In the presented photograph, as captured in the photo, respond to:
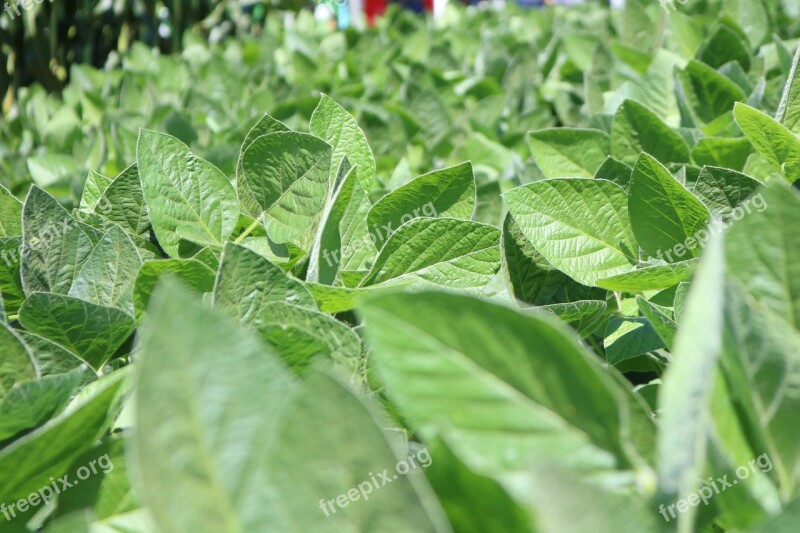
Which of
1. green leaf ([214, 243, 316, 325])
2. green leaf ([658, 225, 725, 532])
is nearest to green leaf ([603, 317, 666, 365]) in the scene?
green leaf ([214, 243, 316, 325])

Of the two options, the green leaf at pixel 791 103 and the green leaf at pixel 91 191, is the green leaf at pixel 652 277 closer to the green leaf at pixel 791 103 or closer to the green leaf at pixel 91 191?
the green leaf at pixel 791 103

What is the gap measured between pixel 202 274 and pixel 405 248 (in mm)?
253

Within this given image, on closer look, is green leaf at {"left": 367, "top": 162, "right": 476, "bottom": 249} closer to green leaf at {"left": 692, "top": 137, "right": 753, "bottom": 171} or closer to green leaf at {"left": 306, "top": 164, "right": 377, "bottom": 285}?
green leaf at {"left": 306, "top": 164, "right": 377, "bottom": 285}

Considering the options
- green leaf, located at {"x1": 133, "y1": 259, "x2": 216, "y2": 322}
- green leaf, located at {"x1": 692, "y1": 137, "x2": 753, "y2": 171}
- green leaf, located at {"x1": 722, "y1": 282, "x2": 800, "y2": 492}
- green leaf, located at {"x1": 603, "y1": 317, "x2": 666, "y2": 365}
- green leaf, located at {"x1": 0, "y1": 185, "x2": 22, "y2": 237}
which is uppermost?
green leaf, located at {"x1": 722, "y1": 282, "x2": 800, "y2": 492}

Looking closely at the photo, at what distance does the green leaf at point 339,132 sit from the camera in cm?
126

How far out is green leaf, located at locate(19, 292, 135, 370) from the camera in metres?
0.94

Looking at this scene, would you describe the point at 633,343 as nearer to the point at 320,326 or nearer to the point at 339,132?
the point at 320,326

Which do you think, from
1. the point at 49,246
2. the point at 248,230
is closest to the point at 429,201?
the point at 248,230

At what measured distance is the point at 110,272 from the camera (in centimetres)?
→ 106

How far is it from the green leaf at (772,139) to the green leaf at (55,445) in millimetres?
801

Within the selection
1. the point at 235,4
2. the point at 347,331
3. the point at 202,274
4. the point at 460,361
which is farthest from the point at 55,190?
the point at 235,4

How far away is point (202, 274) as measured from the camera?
3.16 ft

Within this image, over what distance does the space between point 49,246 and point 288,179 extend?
0.31 meters

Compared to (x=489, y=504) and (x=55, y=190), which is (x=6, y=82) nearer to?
(x=55, y=190)
